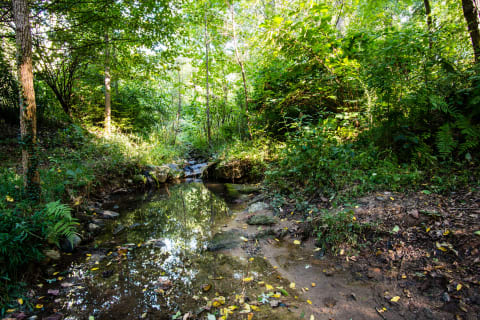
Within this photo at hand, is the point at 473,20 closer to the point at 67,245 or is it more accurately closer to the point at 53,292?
the point at 53,292

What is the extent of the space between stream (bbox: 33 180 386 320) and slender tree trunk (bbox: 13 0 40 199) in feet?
4.74

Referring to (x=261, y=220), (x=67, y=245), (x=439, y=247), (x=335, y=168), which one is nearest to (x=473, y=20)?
(x=335, y=168)

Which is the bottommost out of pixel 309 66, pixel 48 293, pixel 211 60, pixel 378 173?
pixel 48 293

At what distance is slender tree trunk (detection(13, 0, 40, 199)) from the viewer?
125 inches

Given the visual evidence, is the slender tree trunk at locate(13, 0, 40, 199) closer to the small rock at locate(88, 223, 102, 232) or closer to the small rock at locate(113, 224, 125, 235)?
the small rock at locate(88, 223, 102, 232)

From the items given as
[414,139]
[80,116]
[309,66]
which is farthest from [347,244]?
[80,116]

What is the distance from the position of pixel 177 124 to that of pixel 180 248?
54.4 ft

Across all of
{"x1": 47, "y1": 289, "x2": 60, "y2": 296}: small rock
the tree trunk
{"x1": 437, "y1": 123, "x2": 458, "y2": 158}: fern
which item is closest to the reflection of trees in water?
{"x1": 47, "y1": 289, "x2": 60, "y2": 296}: small rock

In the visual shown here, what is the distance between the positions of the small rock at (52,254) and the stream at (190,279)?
0.40ft

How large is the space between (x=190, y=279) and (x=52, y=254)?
2.21 m

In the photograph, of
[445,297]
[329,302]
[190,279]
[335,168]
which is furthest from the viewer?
[335,168]

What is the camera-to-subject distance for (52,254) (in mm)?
3129

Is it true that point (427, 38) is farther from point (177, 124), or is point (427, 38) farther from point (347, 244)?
point (177, 124)

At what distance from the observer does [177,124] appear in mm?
18750
